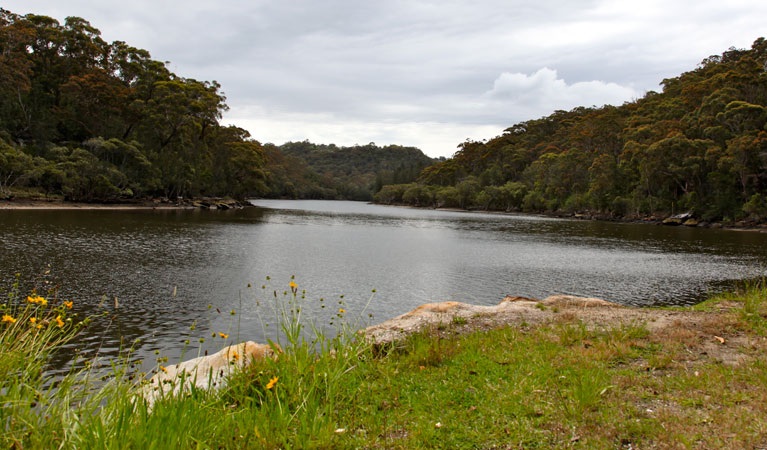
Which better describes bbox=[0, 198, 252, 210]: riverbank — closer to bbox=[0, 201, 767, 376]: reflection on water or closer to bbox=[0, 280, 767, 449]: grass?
bbox=[0, 201, 767, 376]: reflection on water

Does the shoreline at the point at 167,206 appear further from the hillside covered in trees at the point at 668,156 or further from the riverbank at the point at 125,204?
the hillside covered in trees at the point at 668,156

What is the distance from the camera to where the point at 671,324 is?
26.3 feet

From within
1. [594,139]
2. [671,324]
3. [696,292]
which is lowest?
[696,292]

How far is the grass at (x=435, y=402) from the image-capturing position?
3.76 meters

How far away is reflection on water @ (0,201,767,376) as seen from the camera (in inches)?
524

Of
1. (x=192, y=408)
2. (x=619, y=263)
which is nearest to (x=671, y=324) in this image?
(x=192, y=408)

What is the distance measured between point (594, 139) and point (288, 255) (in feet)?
235

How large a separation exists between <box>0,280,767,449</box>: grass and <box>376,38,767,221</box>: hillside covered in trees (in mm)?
54688

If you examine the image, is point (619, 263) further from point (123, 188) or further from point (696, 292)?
point (123, 188)

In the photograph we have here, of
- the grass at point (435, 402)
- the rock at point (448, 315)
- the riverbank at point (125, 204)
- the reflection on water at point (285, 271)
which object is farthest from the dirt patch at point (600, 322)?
the riverbank at point (125, 204)

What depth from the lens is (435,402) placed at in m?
4.86

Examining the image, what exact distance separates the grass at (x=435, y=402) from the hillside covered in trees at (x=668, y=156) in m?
54.7

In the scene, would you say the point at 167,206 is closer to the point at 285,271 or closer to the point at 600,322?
the point at 285,271

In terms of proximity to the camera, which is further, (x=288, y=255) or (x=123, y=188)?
(x=123, y=188)
